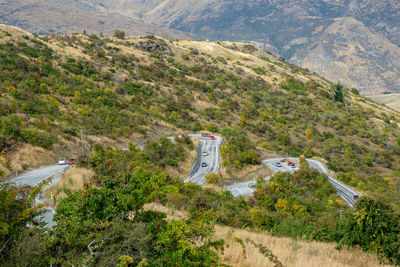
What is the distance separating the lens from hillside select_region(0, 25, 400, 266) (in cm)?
421

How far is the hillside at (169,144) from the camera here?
4215 millimetres

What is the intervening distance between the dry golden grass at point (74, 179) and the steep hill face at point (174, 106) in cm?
946

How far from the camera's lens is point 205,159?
36.3 metres

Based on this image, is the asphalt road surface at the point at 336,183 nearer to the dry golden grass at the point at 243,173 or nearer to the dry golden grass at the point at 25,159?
the dry golden grass at the point at 243,173

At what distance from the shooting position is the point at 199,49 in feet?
299

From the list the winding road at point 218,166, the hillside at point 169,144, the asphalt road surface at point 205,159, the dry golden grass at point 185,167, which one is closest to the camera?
the hillside at point 169,144

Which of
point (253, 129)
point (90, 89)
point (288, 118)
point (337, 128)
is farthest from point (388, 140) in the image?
point (90, 89)

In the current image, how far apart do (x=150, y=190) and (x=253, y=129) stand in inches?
1903

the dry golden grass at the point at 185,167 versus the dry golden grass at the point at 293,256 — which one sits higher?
the dry golden grass at the point at 293,256

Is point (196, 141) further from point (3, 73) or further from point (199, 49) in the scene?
point (199, 49)

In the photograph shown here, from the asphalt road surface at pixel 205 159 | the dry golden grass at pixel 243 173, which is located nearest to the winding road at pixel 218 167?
the asphalt road surface at pixel 205 159

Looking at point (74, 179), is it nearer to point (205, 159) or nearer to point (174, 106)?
point (205, 159)

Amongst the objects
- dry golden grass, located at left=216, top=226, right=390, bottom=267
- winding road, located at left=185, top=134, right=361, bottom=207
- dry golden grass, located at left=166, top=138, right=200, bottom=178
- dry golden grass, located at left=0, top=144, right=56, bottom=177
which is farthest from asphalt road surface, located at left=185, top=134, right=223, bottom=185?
dry golden grass, located at left=216, top=226, right=390, bottom=267

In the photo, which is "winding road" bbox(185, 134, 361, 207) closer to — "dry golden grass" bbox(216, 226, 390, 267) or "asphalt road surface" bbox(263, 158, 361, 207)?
"asphalt road surface" bbox(263, 158, 361, 207)
